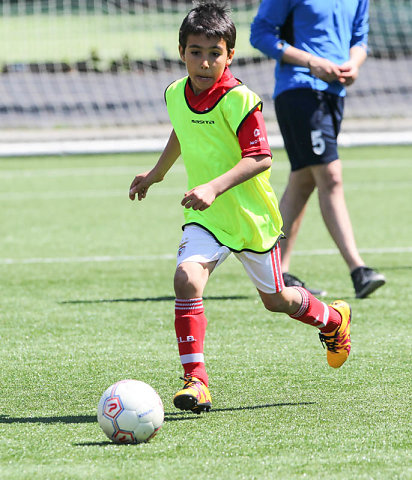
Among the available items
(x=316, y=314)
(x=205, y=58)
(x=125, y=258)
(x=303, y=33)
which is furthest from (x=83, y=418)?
(x=125, y=258)

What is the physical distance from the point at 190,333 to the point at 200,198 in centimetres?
60

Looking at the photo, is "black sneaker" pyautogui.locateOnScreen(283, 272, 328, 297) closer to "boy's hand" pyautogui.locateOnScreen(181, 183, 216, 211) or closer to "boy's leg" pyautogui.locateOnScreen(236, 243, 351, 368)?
"boy's leg" pyautogui.locateOnScreen(236, 243, 351, 368)

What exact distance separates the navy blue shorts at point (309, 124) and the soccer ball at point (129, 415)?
3.11 m

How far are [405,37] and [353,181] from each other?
16242mm

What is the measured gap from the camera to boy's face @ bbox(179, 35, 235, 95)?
→ 14.1ft

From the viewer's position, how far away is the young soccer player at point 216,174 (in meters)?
4.19

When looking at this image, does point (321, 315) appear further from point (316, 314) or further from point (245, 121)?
point (245, 121)

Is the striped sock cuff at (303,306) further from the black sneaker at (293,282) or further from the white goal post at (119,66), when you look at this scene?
the white goal post at (119,66)

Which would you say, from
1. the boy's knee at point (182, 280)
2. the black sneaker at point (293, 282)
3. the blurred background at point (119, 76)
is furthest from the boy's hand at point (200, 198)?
the blurred background at point (119, 76)

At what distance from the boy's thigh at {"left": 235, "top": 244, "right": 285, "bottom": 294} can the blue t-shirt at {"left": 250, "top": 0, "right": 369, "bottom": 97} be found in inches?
95.6

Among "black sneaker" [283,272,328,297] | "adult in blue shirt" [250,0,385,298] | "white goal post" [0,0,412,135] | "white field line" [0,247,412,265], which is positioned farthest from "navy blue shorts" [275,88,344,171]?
"white goal post" [0,0,412,135]

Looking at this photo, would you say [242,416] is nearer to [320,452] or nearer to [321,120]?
[320,452]

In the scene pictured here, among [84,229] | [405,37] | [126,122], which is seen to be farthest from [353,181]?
[405,37]

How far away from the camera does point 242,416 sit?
4.01 meters
